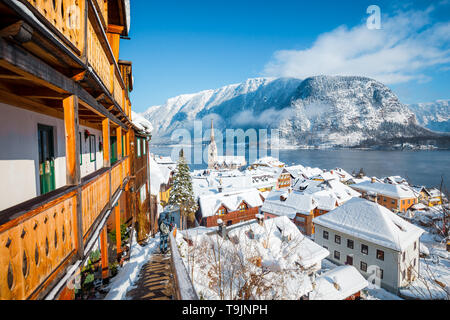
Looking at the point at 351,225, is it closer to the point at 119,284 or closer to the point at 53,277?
the point at 119,284

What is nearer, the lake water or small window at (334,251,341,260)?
small window at (334,251,341,260)

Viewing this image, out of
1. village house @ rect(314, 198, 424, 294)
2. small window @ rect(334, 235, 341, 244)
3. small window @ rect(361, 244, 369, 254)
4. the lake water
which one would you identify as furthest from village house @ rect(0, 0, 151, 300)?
the lake water

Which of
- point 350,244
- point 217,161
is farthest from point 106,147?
point 217,161

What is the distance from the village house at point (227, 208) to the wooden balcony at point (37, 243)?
1109 inches

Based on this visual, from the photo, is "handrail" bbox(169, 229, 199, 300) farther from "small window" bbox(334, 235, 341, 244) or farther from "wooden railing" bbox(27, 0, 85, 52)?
"small window" bbox(334, 235, 341, 244)

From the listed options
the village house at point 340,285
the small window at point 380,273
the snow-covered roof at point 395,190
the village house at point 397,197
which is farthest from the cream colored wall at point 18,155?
the snow-covered roof at point 395,190

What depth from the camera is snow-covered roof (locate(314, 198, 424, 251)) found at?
19328 millimetres

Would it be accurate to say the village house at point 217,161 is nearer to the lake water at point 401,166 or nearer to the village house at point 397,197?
the lake water at point 401,166

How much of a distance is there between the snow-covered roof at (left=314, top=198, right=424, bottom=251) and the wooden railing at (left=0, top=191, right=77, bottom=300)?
80.2 ft

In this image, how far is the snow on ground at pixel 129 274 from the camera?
596 centimetres

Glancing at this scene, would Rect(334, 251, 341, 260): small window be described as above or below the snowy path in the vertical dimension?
below

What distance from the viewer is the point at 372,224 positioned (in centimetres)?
2078

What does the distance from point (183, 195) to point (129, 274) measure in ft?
78.6

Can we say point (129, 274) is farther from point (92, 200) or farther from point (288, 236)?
point (288, 236)
